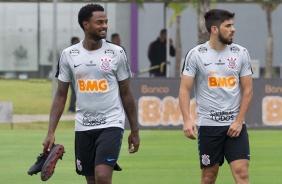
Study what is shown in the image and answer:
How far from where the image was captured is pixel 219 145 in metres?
11.7

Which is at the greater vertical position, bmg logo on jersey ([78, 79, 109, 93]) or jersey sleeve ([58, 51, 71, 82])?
jersey sleeve ([58, 51, 71, 82])

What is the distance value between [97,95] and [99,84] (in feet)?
0.37

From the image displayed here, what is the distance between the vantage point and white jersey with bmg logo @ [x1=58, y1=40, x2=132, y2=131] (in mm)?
11180

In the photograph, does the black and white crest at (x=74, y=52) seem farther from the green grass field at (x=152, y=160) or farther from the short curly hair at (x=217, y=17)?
the green grass field at (x=152, y=160)

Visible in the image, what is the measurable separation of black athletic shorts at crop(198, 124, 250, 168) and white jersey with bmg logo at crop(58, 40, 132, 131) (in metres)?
1.00

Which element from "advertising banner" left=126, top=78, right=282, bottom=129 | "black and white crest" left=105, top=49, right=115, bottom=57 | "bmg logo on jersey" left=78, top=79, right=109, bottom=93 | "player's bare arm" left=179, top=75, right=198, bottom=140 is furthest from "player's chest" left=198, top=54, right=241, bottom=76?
"advertising banner" left=126, top=78, right=282, bottom=129

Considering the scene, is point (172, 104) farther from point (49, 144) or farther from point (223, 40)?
point (49, 144)

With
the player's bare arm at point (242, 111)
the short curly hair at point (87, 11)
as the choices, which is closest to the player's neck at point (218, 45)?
the player's bare arm at point (242, 111)

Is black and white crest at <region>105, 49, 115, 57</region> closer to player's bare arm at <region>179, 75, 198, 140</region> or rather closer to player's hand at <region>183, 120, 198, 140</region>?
player's bare arm at <region>179, 75, 198, 140</region>

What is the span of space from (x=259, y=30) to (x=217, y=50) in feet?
126

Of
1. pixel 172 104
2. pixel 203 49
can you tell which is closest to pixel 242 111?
pixel 203 49

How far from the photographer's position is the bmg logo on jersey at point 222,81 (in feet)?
38.0

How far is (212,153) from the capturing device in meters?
11.7

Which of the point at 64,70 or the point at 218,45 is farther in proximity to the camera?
the point at 218,45
